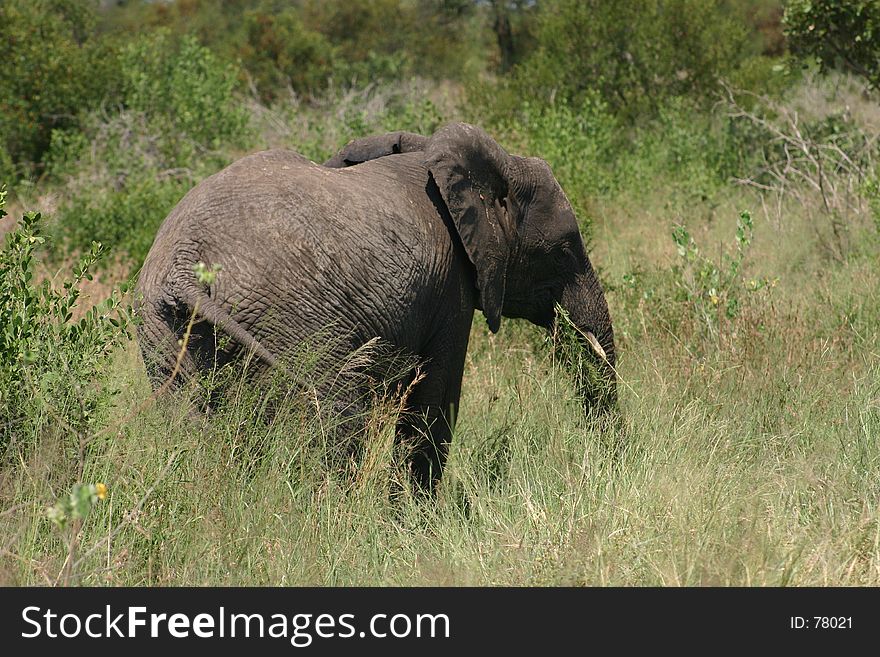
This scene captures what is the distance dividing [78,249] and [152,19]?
21.5 metres

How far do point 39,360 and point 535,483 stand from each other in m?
1.88

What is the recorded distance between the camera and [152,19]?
2898cm

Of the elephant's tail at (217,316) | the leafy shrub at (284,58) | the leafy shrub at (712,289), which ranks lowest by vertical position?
the leafy shrub at (284,58)

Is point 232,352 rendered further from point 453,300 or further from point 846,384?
point 846,384

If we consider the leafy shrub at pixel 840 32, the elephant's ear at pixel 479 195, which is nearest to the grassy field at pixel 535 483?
the elephant's ear at pixel 479 195

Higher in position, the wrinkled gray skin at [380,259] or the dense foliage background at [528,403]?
the wrinkled gray skin at [380,259]

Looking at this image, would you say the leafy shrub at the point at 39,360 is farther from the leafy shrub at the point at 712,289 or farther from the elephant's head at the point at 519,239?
the leafy shrub at the point at 712,289

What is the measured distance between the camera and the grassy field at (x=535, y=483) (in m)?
3.49

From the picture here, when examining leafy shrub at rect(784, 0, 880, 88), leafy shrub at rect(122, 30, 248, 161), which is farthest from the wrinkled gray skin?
leafy shrub at rect(122, 30, 248, 161)

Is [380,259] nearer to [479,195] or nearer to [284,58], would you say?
[479,195]

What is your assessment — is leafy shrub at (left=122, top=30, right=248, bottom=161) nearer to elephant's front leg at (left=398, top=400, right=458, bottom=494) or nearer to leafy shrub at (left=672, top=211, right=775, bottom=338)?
leafy shrub at (left=672, top=211, right=775, bottom=338)

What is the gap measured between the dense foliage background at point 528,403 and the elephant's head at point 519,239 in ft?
0.88

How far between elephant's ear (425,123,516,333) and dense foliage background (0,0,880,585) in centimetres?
56

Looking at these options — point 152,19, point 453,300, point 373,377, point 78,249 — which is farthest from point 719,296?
point 152,19
